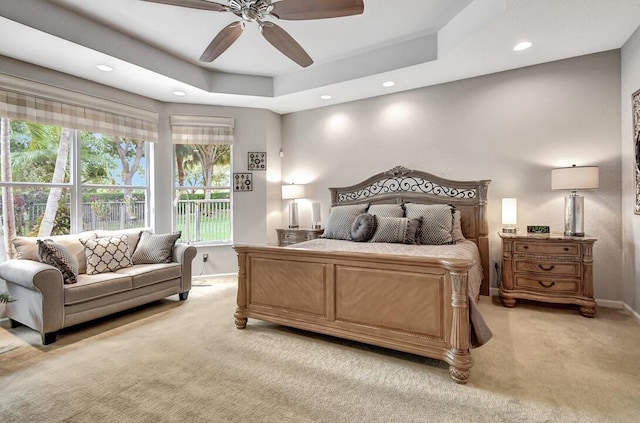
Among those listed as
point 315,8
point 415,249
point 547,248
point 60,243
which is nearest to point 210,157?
point 60,243

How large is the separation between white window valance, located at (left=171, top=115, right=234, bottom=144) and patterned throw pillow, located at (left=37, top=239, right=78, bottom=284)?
2.28 m

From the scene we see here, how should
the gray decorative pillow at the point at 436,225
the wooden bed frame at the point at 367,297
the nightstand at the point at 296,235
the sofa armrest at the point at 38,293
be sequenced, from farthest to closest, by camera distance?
the nightstand at the point at 296,235 < the gray decorative pillow at the point at 436,225 < the sofa armrest at the point at 38,293 < the wooden bed frame at the point at 367,297

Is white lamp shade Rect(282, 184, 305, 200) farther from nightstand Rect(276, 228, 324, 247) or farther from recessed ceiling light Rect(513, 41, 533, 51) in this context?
recessed ceiling light Rect(513, 41, 533, 51)

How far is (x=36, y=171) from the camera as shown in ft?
11.5

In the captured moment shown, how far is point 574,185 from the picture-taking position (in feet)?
10.1

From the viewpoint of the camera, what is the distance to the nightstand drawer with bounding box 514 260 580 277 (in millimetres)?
3123

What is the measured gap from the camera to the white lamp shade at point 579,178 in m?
3.06

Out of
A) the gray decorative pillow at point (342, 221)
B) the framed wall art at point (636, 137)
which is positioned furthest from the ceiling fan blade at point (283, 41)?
the framed wall art at point (636, 137)

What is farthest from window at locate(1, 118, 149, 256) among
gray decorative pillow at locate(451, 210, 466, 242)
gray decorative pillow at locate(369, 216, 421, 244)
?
gray decorative pillow at locate(451, 210, 466, 242)

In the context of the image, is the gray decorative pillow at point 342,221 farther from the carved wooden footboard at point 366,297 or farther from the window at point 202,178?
the window at point 202,178

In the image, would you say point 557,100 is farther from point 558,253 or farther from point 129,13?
point 129,13

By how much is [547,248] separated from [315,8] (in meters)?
3.14

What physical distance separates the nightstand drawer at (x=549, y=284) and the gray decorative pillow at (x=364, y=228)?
161cm

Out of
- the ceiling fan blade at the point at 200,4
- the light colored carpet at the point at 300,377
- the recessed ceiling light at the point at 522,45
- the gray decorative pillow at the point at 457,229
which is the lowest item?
the light colored carpet at the point at 300,377
